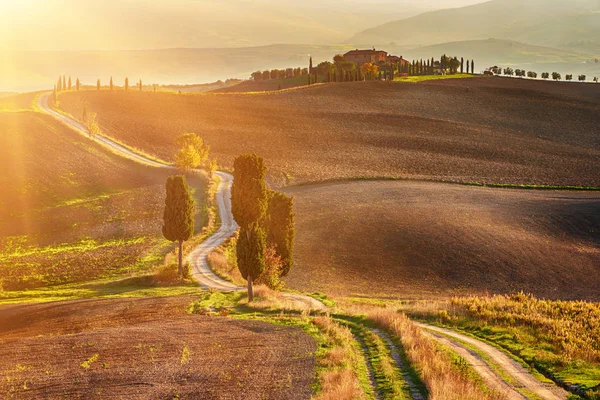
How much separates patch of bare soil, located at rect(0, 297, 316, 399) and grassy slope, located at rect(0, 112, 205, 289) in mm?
17276

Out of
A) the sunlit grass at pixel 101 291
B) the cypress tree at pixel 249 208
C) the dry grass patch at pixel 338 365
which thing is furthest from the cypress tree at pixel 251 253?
the dry grass patch at pixel 338 365

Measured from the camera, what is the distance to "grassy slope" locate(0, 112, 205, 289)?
5431 centimetres

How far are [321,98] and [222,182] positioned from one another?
74.2 metres

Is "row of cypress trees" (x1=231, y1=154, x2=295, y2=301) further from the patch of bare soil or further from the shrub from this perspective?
the shrub

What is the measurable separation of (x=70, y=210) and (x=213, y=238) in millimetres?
21191

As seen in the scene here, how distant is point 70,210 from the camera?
74.1 m

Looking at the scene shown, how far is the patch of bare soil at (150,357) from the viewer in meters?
24.1

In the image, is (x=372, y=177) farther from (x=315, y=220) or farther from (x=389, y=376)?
(x=389, y=376)

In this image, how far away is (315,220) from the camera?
6962 centimetres

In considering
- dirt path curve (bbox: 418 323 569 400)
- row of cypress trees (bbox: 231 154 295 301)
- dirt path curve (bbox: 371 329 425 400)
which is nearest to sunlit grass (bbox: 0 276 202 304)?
row of cypress trees (bbox: 231 154 295 301)

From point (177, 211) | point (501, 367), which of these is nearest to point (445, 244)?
point (177, 211)

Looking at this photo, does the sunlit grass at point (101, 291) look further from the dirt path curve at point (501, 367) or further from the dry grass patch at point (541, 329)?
the dirt path curve at point (501, 367)

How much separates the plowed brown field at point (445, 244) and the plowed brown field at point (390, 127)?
1854cm

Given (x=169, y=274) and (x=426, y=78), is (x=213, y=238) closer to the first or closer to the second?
(x=169, y=274)
